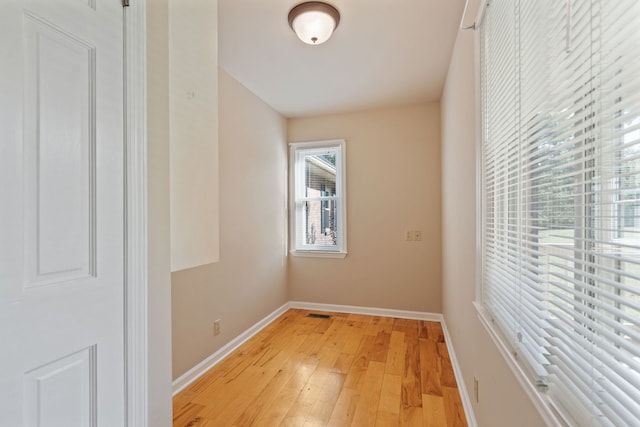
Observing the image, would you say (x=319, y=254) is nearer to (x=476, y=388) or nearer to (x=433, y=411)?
(x=433, y=411)

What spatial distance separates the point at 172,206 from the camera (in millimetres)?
1321

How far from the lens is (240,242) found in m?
3.04

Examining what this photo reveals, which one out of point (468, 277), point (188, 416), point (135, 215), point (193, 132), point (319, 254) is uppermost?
point (193, 132)

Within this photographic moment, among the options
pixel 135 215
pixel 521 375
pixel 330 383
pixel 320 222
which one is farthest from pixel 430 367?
pixel 135 215

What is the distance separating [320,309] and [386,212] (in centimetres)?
155

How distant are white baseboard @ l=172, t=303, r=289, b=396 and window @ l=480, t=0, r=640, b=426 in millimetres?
2155

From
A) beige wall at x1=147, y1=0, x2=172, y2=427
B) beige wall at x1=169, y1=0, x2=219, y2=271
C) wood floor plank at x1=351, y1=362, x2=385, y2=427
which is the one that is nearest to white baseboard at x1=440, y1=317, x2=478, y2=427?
wood floor plank at x1=351, y1=362, x2=385, y2=427

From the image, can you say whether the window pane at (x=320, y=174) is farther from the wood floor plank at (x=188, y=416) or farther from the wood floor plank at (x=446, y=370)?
the wood floor plank at (x=188, y=416)

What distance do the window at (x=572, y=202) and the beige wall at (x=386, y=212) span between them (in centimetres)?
238

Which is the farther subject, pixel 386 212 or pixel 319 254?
pixel 319 254

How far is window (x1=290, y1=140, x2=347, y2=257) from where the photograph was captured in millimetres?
3947

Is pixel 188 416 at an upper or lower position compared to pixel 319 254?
lower

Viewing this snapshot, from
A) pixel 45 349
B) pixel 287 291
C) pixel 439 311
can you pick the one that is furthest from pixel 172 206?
pixel 439 311

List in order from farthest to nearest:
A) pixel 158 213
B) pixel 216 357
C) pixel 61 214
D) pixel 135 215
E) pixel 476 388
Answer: pixel 216 357 < pixel 476 388 < pixel 158 213 < pixel 135 215 < pixel 61 214
